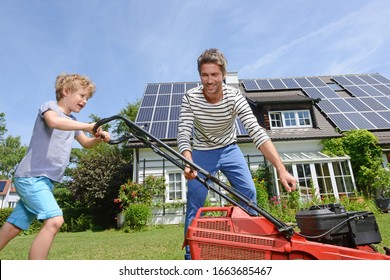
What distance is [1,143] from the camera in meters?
36.5

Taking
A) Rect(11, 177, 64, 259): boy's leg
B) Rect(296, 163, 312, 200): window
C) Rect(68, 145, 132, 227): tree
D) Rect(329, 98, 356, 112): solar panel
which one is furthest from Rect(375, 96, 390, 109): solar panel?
Rect(11, 177, 64, 259): boy's leg

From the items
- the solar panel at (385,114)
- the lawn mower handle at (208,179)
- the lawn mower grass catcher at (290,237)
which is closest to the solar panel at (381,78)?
the solar panel at (385,114)

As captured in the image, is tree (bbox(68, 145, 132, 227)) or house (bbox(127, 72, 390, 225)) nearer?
house (bbox(127, 72, 390, 225))

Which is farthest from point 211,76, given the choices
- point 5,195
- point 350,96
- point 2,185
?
point 5,195

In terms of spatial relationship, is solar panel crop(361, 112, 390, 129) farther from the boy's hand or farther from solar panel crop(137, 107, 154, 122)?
the boy's hand

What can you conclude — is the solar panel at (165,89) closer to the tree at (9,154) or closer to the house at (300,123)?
the house at (300,123)

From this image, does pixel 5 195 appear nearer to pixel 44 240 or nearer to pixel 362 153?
pixel 362 153

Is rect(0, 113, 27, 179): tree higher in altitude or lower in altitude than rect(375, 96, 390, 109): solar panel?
higher

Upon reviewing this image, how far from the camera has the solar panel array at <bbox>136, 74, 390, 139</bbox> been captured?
35.8ft

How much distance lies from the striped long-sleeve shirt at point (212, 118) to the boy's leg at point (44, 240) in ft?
3.54

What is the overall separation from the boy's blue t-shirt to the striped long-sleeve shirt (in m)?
0.94

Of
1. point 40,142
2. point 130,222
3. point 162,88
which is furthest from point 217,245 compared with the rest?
point 162,88

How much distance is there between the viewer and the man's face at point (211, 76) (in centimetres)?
228

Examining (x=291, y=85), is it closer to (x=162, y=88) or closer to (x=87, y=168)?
(x=162, y=88)
